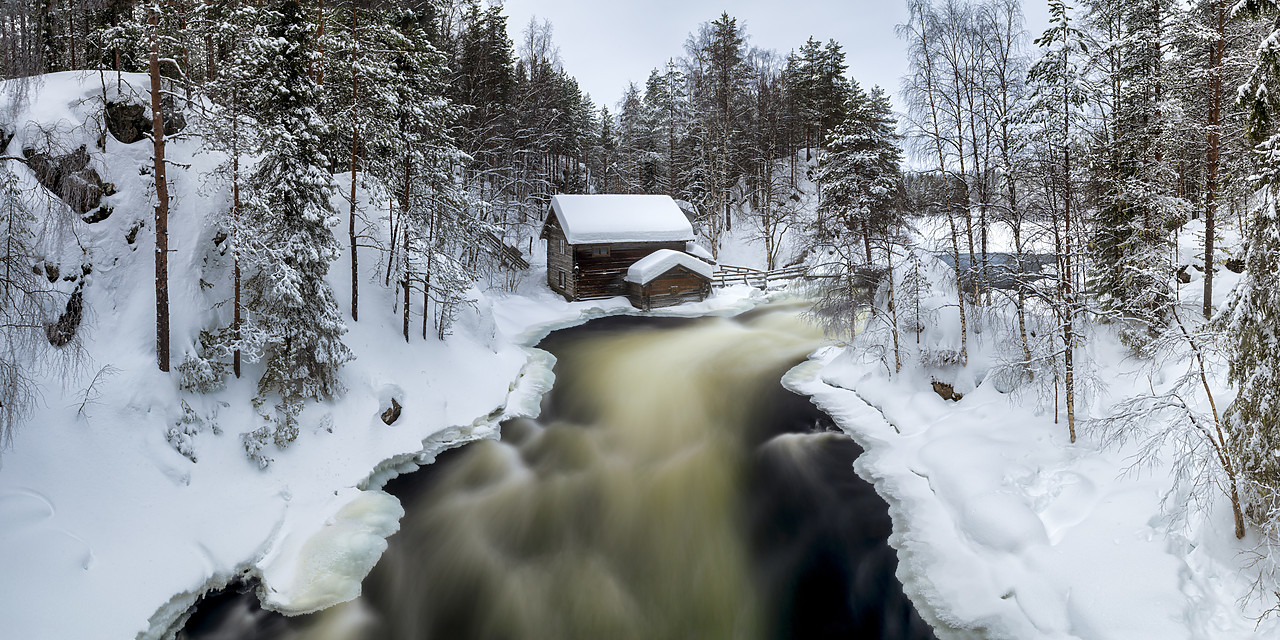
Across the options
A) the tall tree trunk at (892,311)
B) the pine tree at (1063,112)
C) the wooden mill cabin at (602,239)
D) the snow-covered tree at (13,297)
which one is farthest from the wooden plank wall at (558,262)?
the snow-covered tree at (13,297)

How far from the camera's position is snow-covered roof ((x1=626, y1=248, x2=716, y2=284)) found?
102 feet

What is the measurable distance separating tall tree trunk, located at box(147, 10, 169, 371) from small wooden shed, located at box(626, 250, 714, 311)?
2252cm

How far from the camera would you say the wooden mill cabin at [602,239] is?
31297mm

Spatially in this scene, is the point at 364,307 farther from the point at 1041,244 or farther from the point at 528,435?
the point at 1041,244

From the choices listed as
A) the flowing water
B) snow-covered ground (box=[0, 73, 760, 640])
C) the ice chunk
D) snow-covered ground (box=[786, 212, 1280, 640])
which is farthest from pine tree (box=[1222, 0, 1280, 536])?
snow-covered ground (box=[0, 73, 760, 640])

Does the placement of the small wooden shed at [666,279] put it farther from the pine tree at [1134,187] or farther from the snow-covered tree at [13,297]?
the snow-covered tree at [13,297]

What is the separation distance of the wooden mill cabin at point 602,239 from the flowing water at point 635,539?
15046 millimetres

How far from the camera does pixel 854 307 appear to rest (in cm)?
1712

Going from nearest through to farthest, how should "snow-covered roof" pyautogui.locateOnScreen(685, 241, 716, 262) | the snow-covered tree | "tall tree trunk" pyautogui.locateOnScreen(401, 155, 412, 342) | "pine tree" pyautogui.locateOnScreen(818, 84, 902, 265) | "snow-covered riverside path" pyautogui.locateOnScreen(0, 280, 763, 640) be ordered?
the snow-covered tree < "snow-covered riverside path" pyautogui.locateOnScreen(0, 280, 763, 640) < "tall tree trunk" pyautogui.locateOnScreen(401, 155, 412, 342) < "pine tree" pyautogui.locateOnScreen(818, 84, 902, 265) < "snow-covered roof" pyautogui.locateOnScreen(685, 241, 716, 262)

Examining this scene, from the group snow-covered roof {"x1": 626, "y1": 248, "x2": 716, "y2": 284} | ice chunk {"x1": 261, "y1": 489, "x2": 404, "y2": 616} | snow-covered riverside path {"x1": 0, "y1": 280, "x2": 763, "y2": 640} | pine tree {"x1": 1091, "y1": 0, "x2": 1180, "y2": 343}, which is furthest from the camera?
snow-covered roof {"x1": 626, "y1": 248, "x2": 716, "y2": 284}

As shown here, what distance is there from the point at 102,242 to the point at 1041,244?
63.9 feet

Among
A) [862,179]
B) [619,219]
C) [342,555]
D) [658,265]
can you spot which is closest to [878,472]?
[862,179]

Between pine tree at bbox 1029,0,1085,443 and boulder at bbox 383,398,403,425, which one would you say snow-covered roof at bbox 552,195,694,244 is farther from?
pine tree at bbox 1029,0,1085,443

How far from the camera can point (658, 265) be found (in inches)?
1228
